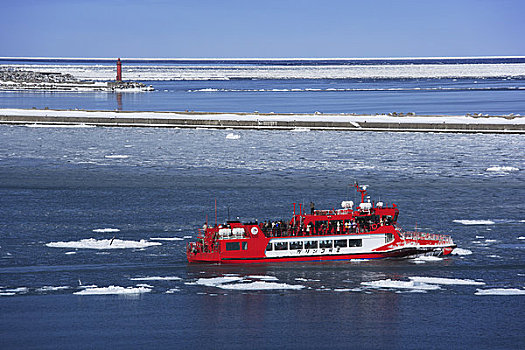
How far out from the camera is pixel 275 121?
115 metres

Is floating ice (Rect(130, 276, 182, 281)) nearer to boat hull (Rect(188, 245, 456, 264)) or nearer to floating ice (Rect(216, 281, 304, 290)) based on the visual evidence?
floating ice (Rect(216, 281, 304, 290))

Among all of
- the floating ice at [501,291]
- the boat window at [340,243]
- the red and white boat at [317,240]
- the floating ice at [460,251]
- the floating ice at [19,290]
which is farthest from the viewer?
the boat window at [340,243]

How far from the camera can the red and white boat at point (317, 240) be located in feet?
139

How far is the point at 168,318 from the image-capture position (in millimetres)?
33000

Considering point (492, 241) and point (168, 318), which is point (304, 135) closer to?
point (492, 241)

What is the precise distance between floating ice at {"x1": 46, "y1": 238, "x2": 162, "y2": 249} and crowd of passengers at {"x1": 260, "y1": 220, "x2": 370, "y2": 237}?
6319 millimetres

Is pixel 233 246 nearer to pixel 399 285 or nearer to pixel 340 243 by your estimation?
pixel 340 243

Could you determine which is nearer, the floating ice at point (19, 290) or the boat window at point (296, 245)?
the floating ice at point (19, 290)

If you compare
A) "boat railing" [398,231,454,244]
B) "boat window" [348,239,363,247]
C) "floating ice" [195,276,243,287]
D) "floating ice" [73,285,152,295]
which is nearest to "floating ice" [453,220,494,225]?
"boat railing" [398,231,454,244]

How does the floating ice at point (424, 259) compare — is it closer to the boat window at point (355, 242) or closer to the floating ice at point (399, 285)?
the boat window at point (355, 242)

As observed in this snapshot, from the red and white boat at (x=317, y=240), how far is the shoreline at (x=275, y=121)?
220 feet

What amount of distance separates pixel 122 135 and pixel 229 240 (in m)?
64.2

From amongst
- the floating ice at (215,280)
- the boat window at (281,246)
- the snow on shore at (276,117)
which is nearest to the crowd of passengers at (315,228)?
the boat window at (281,246)

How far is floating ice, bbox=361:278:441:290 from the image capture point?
37766 millimetres
